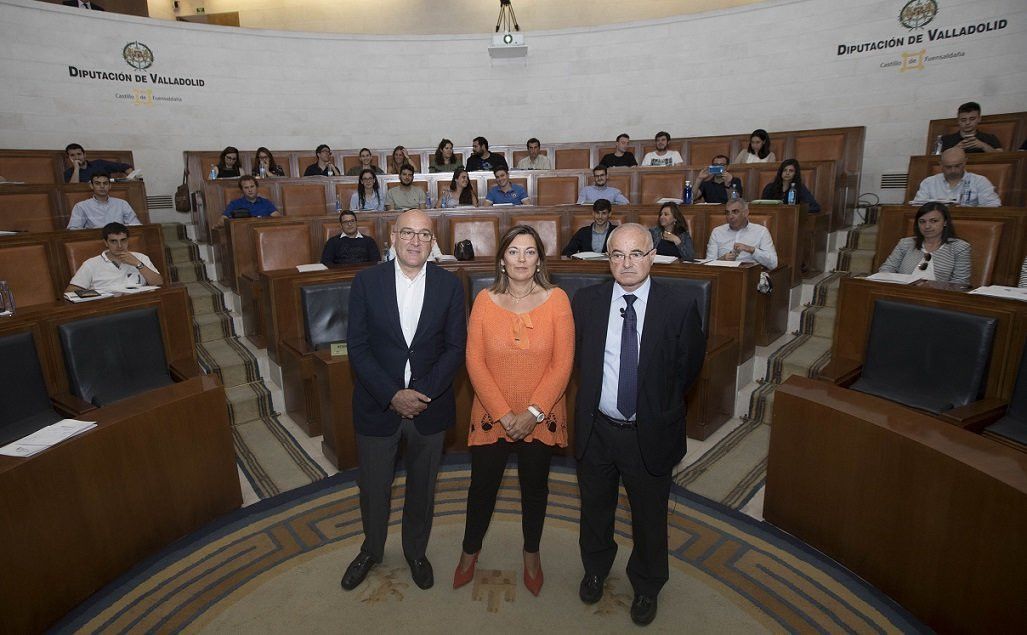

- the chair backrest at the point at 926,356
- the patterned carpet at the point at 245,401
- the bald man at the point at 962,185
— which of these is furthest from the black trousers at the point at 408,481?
the bald man at the point at 962,185

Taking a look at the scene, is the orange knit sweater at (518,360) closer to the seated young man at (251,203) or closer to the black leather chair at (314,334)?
the black leather chair at (314,334)

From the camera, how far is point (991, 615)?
5.64 feet

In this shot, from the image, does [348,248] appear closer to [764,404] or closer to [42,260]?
[42,260]

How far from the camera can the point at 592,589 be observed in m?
2.10

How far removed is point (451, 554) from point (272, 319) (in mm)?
2064

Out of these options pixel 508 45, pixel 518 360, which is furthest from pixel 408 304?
pixel 508 45

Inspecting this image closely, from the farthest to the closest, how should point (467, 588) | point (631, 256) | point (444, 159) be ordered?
point (444, 159) → point (467, 588) → point (631, 256)

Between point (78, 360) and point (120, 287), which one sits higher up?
point (120, 287)

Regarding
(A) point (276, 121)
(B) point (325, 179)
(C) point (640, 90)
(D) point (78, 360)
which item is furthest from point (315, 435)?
(C) point (640, 90)

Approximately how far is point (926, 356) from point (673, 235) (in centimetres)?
188

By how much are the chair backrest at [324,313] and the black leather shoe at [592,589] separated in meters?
2.12

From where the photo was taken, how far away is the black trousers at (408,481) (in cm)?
209

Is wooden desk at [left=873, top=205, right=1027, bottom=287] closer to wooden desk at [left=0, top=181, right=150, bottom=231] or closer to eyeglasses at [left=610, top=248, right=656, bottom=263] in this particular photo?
eyeglasses at [left=610, top=248, right=656, bottom=263]

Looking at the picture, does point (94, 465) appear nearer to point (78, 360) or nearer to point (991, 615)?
point (78, 360)
